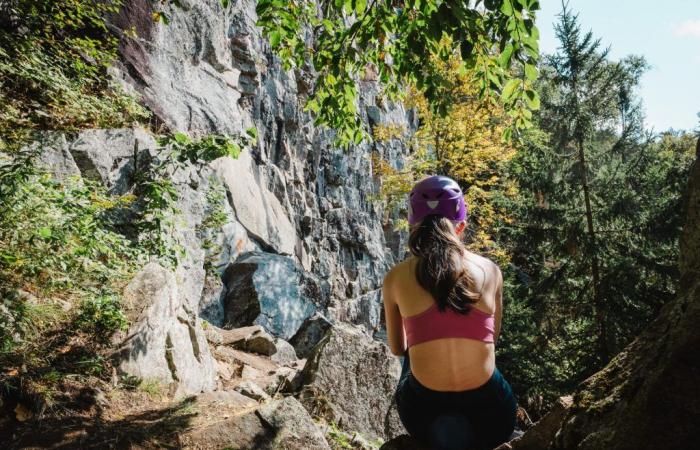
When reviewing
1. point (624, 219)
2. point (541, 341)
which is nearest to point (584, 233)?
point (624, 219)

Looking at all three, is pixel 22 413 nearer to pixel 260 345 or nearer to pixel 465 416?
pixel 465 416

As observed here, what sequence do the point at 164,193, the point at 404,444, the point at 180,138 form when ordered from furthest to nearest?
the point at 180,138, the point at 164,193, the point at 404,444

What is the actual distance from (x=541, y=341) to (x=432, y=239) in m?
13.9

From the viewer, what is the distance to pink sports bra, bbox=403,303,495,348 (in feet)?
6.58

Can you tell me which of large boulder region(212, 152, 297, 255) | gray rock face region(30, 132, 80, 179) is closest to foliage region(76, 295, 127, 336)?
gray rock face region(30, 132, 80, 179)

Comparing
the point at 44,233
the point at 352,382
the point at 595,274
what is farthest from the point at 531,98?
the point at 595,274

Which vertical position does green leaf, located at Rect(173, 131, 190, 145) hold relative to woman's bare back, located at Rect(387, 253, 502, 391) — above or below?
above

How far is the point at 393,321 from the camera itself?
2.41 meters

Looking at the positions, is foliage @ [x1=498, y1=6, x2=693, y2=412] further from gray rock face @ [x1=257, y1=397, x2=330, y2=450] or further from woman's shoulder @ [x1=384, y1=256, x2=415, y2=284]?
woman's shoulder @ [x1=384, y1=256, x2=415, y2=284]

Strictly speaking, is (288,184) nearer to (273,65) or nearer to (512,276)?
(273,65)

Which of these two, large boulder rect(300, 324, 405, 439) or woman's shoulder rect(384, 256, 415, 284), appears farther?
large boulder rect(300, 324, 405, 439)

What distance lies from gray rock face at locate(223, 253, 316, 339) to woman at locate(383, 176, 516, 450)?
312 inches

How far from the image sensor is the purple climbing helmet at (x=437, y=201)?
7.55 ft

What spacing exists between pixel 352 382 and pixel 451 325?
3.18 meters
